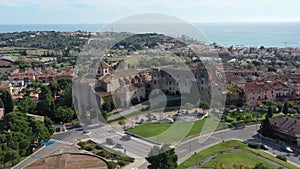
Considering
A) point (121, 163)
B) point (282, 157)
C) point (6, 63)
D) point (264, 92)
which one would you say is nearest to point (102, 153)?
point (121, 163)

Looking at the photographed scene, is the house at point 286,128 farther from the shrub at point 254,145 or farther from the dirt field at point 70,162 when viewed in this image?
the dirt field at point 70,162

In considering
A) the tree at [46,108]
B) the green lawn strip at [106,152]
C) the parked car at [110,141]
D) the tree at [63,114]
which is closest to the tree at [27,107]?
the tree at [46,108]

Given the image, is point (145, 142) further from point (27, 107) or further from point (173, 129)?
point (27, 107)

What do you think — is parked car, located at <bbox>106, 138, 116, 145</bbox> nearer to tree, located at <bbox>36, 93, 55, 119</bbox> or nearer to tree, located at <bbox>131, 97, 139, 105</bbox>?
tree, located at <bbox>36, 93, 55, 119</bbox>

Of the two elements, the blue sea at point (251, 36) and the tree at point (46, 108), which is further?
the blue sea at point (251, 36)

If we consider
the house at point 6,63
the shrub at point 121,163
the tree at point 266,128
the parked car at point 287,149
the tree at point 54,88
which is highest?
the house at point 6,63

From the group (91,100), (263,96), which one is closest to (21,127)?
(91,100)

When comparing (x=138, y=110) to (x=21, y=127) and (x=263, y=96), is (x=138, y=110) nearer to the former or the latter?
(x=21, y=127)

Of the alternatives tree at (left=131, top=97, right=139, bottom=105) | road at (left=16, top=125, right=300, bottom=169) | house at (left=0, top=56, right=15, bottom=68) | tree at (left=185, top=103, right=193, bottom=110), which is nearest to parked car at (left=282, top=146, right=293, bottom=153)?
road at (left=16, top=125, right=300, bottom=169)
